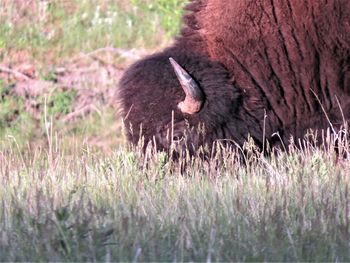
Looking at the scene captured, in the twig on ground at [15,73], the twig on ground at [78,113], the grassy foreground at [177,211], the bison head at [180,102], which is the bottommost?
the grassy foreground at [177,211]

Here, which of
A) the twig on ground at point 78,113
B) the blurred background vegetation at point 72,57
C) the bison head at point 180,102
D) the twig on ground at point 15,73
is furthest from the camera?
the twig on ground at point 15,73

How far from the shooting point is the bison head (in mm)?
→ 8617

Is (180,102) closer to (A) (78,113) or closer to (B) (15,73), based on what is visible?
(A) (78,113)

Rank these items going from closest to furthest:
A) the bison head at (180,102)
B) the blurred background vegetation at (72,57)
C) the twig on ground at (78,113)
Result: the bison head at (180,102) → the blurred background vegetation at (72,57) → the twig on ground at (78,113)

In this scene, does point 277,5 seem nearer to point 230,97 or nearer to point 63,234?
A: point 230,97

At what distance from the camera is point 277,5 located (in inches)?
366

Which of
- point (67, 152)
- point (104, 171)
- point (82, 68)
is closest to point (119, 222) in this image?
point (104, 171)

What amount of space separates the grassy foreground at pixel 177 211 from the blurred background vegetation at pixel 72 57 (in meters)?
6.83

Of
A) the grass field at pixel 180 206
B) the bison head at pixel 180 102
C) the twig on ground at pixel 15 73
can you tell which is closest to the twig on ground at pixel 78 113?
the twig on ground at pixel 15 73

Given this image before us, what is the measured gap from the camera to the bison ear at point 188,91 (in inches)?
340

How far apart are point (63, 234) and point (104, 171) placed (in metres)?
2.50

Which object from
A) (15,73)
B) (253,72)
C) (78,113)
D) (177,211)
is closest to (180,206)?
(177,211)

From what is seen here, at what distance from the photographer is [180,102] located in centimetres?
873

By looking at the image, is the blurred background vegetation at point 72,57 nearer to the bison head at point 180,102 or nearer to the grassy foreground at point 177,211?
the bison head at point 180,102
